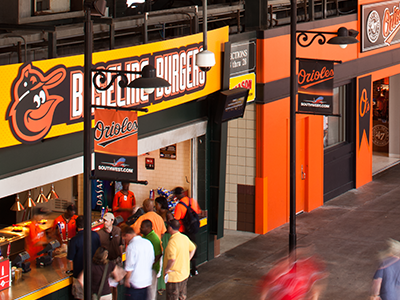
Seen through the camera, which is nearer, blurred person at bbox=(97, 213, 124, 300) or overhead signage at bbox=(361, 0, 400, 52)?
blurred person at bbox=(97, 213, 124, 300)

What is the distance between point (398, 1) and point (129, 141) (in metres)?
15.4

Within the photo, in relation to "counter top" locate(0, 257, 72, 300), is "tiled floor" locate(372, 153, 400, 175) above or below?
below

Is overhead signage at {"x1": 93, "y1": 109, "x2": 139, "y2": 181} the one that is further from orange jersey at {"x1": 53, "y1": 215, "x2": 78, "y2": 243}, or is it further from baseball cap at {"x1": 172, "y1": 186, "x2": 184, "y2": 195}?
baseball cap at {"x1": 172, "y1": 186, "x2": 184, "y2": 195}

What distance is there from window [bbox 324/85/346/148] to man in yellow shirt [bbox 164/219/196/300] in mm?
9442

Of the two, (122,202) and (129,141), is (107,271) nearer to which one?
(129,141)

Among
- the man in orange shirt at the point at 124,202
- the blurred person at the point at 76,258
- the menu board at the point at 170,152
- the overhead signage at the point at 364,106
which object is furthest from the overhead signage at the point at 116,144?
the overhead signage at the point at 364,106

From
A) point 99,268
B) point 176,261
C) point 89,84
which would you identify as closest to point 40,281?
point 99,268

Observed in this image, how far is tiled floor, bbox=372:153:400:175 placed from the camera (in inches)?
867

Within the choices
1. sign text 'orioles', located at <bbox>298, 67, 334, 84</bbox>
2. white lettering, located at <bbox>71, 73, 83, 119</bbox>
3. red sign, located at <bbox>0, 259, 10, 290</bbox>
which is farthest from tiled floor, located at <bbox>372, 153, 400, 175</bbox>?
red sign, located at <bbox>0, 259, 10, 290</bbox>

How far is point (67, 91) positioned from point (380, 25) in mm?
13411

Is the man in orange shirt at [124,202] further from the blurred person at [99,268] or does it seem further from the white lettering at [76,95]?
the white lettering at [76,95]

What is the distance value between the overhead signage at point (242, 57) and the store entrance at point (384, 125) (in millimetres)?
10341

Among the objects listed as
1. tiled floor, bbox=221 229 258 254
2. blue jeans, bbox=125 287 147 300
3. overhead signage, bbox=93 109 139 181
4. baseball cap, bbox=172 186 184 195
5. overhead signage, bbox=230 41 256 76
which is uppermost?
overhead signage, bbox=230 41 256 76

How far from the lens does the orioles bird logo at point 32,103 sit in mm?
8336
